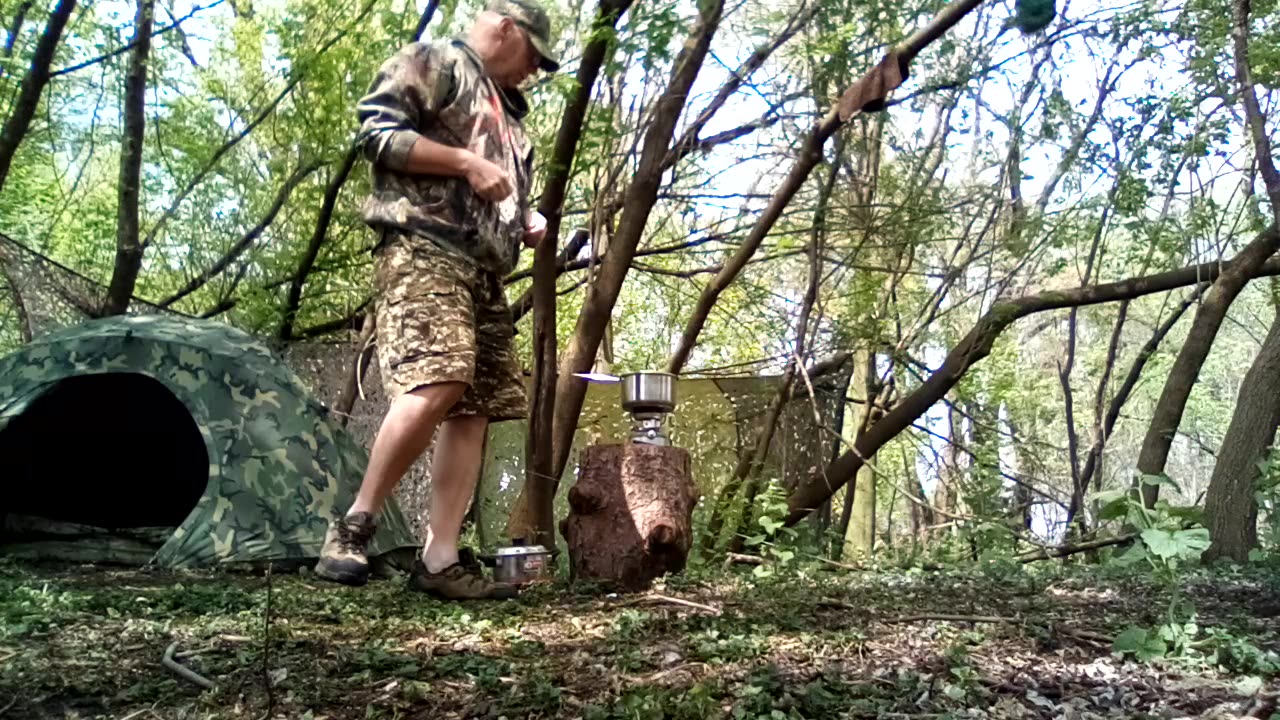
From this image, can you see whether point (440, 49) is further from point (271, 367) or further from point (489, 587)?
point (271, 367)

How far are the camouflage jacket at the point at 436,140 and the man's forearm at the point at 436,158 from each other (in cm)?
2

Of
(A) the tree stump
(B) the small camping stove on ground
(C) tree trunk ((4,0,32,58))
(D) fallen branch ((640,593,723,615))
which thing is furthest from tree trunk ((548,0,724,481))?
→ (C) tree trunk ((4,0,32,58))

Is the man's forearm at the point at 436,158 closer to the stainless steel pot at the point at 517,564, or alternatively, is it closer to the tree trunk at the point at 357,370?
the stainless steel pot at the point at 517,564

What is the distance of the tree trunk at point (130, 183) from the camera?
501cm

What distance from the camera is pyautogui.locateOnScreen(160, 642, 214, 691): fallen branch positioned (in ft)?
5.36

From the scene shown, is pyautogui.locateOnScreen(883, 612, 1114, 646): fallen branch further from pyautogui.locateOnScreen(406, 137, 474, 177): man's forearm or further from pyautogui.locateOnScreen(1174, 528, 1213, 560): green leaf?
pyautogui.locateOnScreen(406, 137, 474, 177): man's forearm

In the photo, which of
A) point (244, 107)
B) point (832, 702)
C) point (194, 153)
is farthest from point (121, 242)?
point (832, 702)

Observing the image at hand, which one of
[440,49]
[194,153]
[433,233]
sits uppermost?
[194,153]

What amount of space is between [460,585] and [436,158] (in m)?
1.11

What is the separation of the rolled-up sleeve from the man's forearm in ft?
0.05

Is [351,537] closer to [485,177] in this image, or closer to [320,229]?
[485,177]

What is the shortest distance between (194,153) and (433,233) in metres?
3.62

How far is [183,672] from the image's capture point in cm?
169

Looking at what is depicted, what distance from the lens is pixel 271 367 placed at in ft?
12.7
